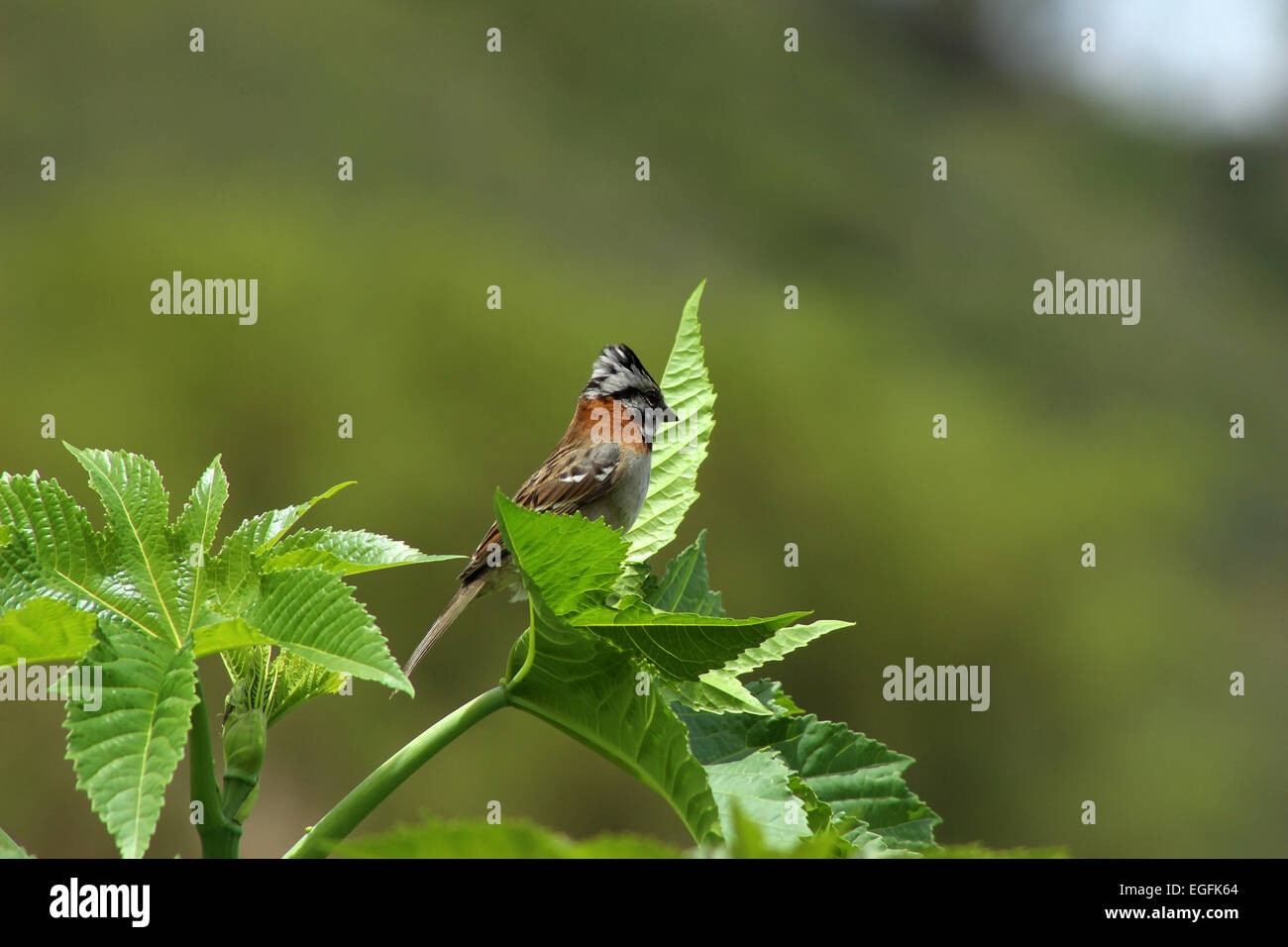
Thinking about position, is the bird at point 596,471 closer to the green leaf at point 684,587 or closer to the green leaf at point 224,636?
the green leaf at point 684,587

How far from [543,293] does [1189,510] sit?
8446 millimetres

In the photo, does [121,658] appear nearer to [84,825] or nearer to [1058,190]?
[84,825]

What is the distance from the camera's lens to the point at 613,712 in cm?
121

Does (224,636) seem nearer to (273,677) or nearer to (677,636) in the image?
(273,677)

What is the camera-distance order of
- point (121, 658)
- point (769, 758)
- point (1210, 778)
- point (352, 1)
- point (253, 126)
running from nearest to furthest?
point (121, 658) → point (769, 758) → point (1210, 778) → point (253, 126) → point (352, 1)

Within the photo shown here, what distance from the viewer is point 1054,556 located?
410 inches

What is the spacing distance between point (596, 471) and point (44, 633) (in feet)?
9.09

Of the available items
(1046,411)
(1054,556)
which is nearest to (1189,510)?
(1046,411)

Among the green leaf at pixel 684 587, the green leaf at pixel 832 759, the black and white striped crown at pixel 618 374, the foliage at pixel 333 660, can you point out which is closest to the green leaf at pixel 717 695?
the foliage at pixel 333 660

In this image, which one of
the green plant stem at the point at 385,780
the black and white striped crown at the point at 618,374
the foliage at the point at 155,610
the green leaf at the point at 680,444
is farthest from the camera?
the black and white striped crown at the point at 618,374

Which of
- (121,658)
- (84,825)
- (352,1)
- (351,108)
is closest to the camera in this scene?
(121,658)

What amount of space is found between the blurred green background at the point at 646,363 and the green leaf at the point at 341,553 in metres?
4.55

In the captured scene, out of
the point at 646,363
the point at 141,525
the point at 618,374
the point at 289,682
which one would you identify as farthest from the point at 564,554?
the point at 646,363

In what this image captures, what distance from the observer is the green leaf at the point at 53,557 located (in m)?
1.20
